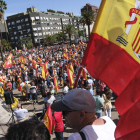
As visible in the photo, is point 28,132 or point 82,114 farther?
point 82,114

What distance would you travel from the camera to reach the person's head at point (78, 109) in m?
1.43

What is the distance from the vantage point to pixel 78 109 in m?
1.42

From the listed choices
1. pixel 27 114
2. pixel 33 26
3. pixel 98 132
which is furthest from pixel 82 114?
pixel 33 26

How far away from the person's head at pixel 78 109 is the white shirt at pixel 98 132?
93 mm

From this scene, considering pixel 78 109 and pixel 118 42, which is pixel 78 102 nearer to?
pixel 78 109

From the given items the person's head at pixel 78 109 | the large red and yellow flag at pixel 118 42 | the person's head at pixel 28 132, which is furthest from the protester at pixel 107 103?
the person's head at pixel 28 132

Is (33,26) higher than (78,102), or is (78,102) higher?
(33,26)

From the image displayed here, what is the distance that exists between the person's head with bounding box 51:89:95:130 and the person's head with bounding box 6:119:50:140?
28cm

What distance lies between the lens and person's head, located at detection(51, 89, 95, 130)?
143 cm

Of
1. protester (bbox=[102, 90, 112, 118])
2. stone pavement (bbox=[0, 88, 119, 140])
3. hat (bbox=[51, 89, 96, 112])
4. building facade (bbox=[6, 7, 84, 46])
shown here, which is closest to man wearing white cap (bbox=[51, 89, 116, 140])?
hat (bbox=[51, 89, 96, 112])

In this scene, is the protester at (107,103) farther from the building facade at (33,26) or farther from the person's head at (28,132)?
the building facade at (33,26)

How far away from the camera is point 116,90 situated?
1.84 m

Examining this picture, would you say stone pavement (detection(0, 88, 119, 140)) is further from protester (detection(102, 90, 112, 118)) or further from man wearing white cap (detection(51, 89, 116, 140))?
man wearing white cap (detection(51, 89, 116, 140))

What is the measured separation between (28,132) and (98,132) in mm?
599
